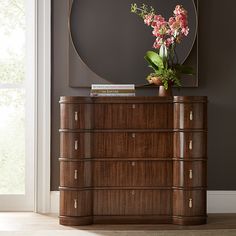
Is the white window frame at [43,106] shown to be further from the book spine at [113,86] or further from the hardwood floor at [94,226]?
the book spine at [113,86]

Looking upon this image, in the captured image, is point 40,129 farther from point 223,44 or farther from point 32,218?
point 223,44

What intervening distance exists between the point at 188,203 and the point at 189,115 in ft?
1.87

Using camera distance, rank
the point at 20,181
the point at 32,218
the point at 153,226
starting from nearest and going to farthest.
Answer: the point at 153,226 < the point at 32,218 < the point at 20,181

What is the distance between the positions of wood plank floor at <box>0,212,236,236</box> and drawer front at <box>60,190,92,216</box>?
0.32ft

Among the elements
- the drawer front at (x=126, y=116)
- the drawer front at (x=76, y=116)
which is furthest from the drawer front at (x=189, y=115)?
the drawer front at (x=76, y=116)

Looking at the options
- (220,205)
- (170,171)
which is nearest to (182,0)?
(170,171)

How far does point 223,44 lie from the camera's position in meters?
4.20

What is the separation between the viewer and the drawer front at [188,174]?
3688 mm

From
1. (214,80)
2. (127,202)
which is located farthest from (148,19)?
(127,202)

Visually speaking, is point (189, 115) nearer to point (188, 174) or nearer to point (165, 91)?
point (165, 91)

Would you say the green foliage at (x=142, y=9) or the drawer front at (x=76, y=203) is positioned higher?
the green foliage at (x=142, y=9)

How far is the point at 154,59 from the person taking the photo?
3910 millimetres

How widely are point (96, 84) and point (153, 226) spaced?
42.5 inches

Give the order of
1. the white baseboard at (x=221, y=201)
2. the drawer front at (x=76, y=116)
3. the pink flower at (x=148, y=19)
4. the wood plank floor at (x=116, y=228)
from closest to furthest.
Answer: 1. the wood plank floor at (x=116, y=228)
2. the drawer front at (x=76, y=116)
3. the pink flower at (x=148, y=19)
4. the white baseboard at (x=221, y=201)
